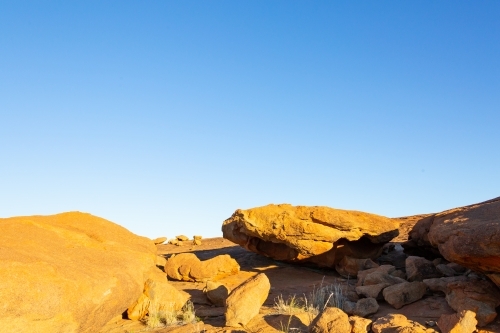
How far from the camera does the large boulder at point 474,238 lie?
7.29 meters

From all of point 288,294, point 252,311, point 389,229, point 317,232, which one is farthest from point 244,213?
point 252,311

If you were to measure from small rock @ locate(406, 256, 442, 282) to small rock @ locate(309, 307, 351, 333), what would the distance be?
3310 mm

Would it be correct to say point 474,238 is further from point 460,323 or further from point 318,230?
point 318,230

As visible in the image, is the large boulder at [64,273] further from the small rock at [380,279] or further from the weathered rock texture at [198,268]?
the small rock at [380,279]

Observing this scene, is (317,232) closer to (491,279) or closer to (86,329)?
(491,279)

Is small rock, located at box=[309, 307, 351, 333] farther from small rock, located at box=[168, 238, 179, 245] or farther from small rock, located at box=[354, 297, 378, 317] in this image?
small rock, located at box=[168, 238, 179, 245]

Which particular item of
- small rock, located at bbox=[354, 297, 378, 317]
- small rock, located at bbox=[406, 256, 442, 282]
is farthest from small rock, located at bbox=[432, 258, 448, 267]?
small rock, located at bbox=[354, 297, 378, 317]

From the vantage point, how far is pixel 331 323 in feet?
23.7

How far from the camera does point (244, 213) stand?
521 inches

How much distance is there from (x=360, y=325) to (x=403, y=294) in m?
1.80

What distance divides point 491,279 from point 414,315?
1.39 m

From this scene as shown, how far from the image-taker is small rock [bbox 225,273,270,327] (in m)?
7.98

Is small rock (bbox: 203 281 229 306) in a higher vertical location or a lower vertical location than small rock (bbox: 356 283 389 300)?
higher

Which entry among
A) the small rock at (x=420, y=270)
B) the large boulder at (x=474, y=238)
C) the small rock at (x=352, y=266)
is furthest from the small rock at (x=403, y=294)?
the small rock at (x=352, y=266)
